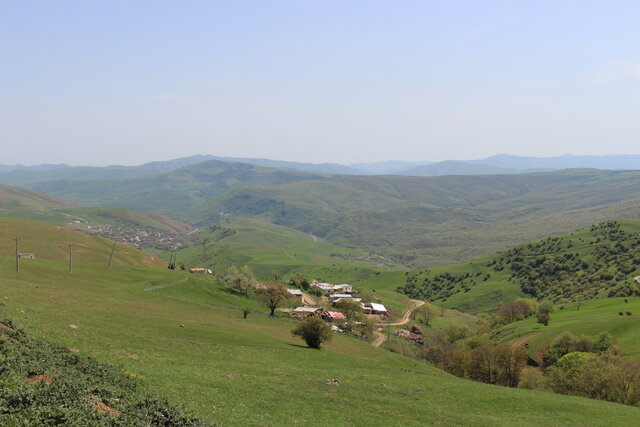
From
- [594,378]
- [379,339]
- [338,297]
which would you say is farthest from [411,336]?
[594,378]

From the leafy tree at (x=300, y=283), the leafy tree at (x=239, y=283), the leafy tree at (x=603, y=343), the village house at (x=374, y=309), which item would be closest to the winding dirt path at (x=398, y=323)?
the village house at (x=374, y=309)

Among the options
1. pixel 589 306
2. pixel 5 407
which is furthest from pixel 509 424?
pixel 589 306

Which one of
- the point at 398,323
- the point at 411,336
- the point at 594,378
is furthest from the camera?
the point at 398,323

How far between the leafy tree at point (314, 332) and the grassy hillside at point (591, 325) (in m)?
56.2

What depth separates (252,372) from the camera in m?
42.5

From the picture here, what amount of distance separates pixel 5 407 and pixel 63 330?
29007 mm

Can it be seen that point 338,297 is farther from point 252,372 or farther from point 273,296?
point 252,372

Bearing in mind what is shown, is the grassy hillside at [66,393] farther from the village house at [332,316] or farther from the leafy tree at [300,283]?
the leafy tree at [300,283]

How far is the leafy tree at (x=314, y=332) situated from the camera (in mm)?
66438

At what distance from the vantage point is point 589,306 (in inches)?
5404

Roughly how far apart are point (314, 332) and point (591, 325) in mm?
76013

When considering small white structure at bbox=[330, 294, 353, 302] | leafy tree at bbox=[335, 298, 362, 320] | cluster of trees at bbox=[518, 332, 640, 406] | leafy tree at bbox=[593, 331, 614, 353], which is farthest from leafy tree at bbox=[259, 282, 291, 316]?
leafy tree at bbox=[593, 331, 614, 353]

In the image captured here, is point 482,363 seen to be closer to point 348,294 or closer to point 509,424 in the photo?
point 509,424

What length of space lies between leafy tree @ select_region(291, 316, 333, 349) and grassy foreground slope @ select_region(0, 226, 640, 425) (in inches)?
78.9
